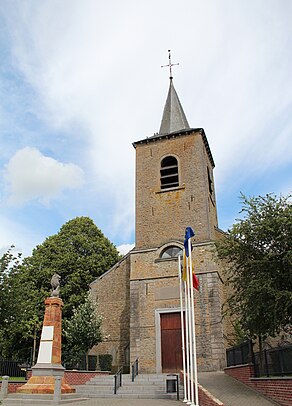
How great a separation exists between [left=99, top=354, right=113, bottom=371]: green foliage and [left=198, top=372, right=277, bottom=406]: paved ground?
22.8 ft

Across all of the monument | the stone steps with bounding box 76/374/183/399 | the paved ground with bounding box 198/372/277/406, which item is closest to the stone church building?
the stone steps with bounding box 76/374/183/399

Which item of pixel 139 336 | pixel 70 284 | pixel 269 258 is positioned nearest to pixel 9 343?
pixel 70 284

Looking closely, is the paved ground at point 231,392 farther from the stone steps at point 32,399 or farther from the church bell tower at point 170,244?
the stone steps at point 32,399

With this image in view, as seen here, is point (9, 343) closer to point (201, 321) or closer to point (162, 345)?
point (162, 345)

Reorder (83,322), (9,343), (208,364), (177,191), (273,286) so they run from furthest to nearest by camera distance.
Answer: (9,343)
(177,191)
(83,322)
(208,364)
(273,286)

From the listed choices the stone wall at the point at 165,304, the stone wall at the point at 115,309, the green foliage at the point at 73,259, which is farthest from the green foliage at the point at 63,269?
the stone wall at the point at 165,304

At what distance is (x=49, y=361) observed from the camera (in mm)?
13406

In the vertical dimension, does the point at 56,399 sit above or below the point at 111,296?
below

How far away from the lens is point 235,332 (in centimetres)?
1922

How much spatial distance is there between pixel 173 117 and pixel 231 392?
1752 cm

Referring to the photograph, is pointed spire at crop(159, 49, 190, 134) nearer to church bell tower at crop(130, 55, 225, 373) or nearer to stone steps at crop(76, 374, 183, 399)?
church bell tower at crop(130, 55, 225, 373)

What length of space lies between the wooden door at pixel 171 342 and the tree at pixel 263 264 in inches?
239

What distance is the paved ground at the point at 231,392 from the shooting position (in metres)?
10.1

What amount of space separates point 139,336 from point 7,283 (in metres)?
7.01
